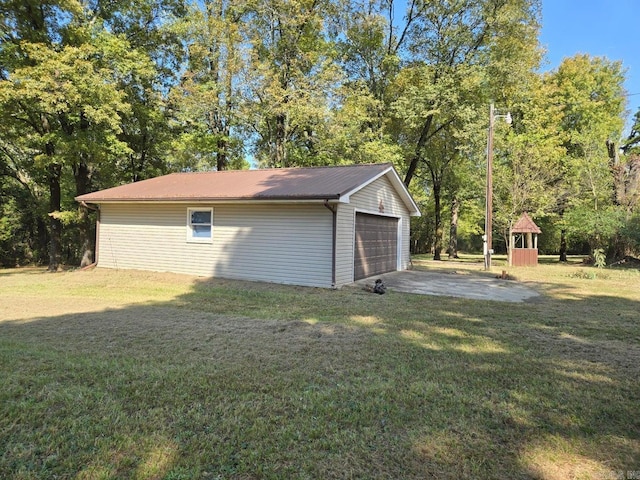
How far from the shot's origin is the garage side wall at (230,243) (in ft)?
33.9

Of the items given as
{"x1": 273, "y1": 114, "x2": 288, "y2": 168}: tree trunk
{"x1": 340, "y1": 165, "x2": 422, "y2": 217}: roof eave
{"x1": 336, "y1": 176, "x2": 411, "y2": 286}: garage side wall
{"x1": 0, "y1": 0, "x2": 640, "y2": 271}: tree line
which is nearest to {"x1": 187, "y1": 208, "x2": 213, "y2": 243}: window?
{"x1": 336, "y1": 176, "x2": 411, "y2": 286}: garage side wall

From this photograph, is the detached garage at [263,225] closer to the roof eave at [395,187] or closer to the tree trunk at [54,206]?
the roof eave at [395,187]

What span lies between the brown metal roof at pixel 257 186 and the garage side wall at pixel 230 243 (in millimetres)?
450

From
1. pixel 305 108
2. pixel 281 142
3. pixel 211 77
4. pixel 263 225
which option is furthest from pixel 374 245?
pixel 211 77

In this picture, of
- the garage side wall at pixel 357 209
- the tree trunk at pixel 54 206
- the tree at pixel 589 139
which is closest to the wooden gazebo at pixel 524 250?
the tree at pixel 589 139

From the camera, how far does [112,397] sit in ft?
10.9

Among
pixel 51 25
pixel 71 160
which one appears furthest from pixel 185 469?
pixel 51 25

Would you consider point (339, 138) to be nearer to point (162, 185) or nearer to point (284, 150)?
point (284, 150)

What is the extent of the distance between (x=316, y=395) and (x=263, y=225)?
7869mm

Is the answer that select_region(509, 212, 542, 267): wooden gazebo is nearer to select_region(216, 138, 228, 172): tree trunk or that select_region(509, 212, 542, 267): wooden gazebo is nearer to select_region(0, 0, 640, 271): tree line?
select_region(0, 0, 640, 271): tree line

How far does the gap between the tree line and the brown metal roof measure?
93.5 inches

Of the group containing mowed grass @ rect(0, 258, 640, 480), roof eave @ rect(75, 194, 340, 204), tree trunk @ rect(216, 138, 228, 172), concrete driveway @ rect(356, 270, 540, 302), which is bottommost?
mowed grass @ rect(0, 258, 640, 480)

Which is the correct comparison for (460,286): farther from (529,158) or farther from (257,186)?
(529,158)

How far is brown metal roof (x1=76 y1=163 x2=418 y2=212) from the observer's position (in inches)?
404
